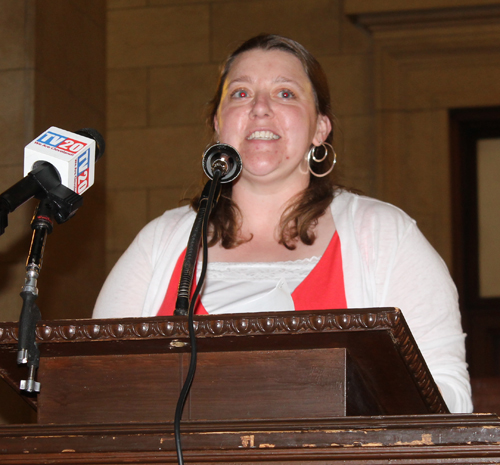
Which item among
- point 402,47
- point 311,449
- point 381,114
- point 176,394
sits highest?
point 402,47

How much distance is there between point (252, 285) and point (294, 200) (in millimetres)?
400

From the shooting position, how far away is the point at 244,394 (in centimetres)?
126

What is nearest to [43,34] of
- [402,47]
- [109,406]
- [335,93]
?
[335,93]

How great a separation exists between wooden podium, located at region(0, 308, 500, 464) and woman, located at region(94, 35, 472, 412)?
0.67 m

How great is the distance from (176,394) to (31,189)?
43cm

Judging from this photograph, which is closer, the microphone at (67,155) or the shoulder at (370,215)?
the microphone at (67,155)

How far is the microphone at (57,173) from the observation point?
1.39 meters

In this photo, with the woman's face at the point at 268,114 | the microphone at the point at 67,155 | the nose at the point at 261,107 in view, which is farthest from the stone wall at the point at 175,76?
the microphone at the point at 67,155

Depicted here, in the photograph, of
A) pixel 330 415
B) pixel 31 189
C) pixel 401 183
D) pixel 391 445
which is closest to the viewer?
pixel 391 445

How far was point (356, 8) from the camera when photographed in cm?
509

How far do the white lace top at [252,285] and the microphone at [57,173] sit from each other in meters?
0.71

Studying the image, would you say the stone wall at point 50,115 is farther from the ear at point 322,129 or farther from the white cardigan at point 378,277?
the ear at point 322,129

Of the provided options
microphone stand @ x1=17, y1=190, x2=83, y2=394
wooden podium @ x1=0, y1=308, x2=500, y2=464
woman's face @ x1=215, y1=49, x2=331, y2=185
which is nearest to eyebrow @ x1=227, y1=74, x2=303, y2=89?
woman's face @ x1=215, y1=49, x2=331, y2=185

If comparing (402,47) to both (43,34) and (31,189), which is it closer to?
(43,34)
